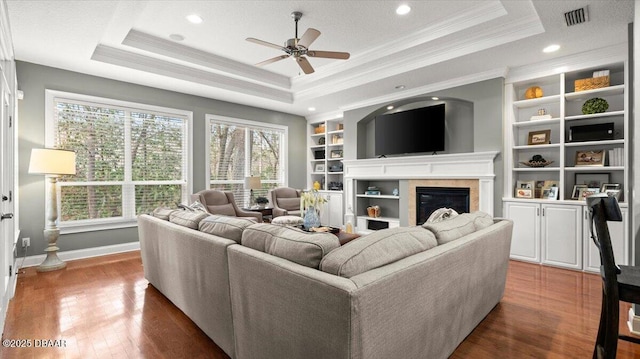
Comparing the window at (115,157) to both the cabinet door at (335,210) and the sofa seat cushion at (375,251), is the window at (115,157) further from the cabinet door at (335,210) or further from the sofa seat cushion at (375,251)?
the sofa seat cushion at (375,251)

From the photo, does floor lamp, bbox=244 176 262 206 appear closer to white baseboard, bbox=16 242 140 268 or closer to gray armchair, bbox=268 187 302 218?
gray armchair, bbox=268 187 302 218

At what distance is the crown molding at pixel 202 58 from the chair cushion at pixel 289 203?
83.9 inches

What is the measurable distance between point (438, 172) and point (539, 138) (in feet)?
4.59

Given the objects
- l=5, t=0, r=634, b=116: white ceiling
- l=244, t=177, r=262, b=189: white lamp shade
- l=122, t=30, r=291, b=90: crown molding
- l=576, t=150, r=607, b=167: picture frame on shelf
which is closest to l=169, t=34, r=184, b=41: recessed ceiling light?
l=5, t=0, r=634, b=116: white ceiling

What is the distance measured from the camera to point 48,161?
12.2 feet

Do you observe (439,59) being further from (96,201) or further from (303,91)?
(96,201)

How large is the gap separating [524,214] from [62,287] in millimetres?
5470

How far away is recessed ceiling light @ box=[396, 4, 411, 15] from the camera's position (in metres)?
3.37

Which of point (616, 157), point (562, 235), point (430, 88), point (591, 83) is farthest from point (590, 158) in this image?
point (430, 88)

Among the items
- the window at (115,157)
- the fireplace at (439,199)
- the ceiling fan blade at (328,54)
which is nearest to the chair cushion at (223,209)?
the window at (115,157)

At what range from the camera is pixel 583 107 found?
4008 millimetres

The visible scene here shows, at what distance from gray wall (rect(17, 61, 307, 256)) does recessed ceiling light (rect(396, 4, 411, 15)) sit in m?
3.76

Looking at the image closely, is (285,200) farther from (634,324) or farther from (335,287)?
(335,287)

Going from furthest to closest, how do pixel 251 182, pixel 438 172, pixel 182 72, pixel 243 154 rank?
pixel 243 154 < pixel 251 182 < pixel 438 172 < pixel 182 72
